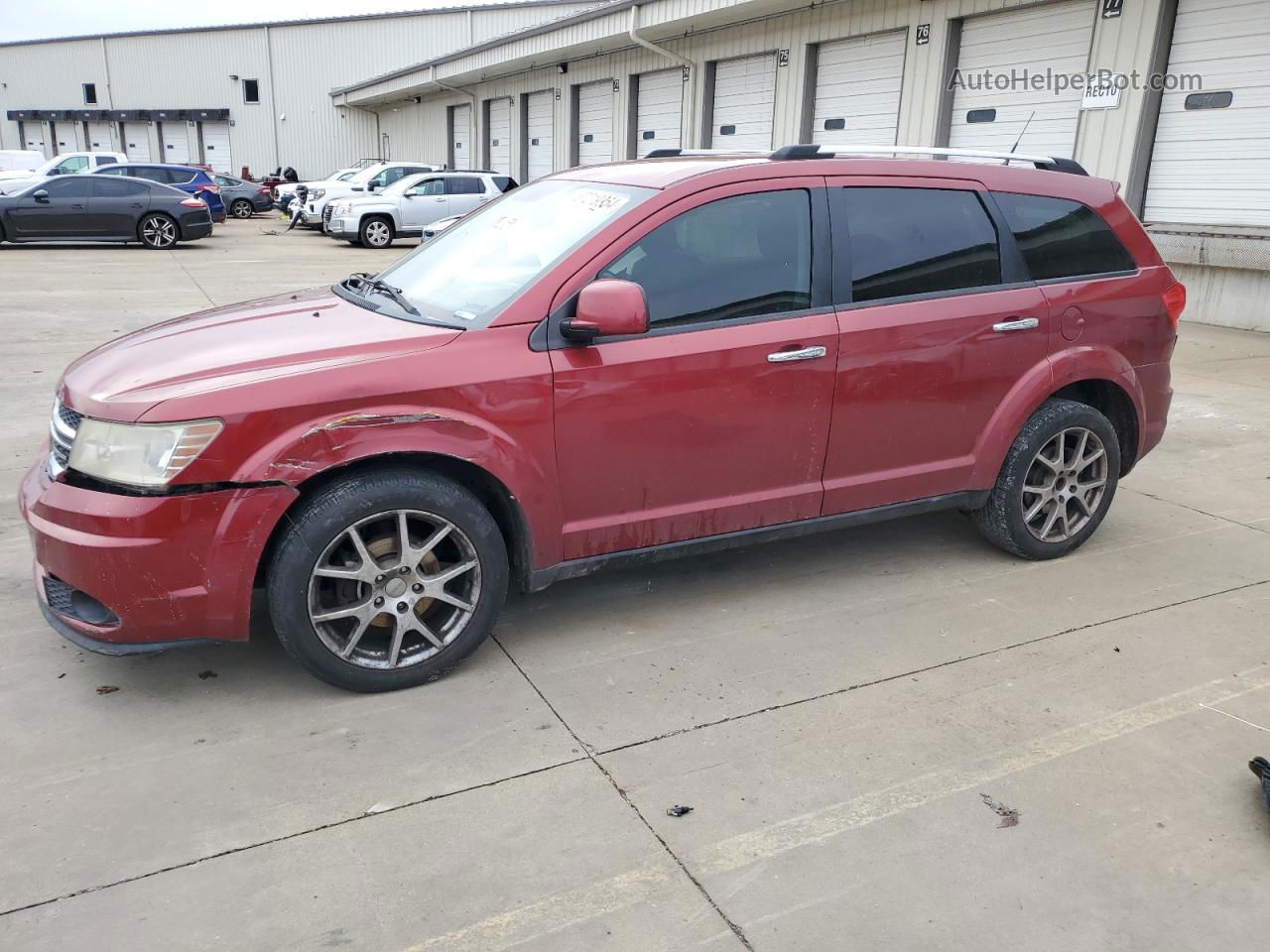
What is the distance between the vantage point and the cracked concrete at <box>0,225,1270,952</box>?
2.44 metres

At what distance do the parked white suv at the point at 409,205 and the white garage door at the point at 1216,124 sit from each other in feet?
42.9

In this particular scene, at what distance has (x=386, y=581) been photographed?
3.32 metres

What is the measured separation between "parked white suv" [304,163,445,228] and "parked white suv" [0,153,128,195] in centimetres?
498

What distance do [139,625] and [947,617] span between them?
9.53 feet

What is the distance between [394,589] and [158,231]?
19.0 m

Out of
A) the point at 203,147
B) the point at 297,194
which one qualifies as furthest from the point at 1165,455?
the point at 203,147

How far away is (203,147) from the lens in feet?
165

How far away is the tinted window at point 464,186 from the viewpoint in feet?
71.6

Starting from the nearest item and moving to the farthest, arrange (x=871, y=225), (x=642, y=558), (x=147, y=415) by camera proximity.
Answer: (x=147, y=415), (x=642, y=558), (x=871, y=225)

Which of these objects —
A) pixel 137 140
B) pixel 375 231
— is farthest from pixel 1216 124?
pixel 137 140

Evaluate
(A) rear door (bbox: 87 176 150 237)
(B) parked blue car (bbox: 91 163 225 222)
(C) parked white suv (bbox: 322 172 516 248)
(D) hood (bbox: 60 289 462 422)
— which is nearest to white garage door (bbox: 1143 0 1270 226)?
(D) hood (bbox: 60 289 462 422)

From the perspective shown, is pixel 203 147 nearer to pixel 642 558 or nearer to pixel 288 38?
pixel 288 38

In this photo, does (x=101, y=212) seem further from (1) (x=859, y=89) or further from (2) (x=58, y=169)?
(1) (x=859, y=89)

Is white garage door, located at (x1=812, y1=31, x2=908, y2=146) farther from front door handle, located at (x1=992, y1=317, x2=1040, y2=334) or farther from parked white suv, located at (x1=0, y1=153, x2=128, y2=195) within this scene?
parked white suv, located at (x1=0, y1=153, x2=128, y2=195)
